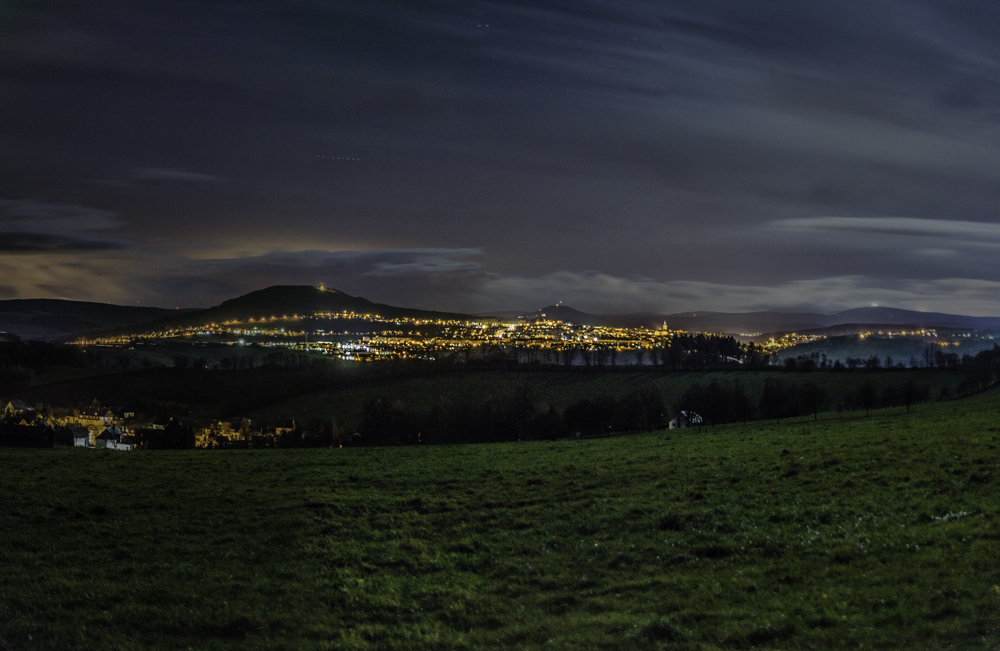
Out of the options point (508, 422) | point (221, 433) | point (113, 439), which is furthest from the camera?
point (221, 433)

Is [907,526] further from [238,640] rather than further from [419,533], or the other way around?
[238,640]

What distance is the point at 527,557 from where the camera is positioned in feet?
50.6

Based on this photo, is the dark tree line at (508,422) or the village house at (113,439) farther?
the dark tree line at (508,422)

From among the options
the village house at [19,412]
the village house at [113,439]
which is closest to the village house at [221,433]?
the village house at [113,439]

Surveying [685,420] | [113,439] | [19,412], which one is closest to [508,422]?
[685,420]

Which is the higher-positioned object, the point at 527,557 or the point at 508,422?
the point at 527,557

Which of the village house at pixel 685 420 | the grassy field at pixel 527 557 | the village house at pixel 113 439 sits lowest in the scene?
the village house at pixel 113 439

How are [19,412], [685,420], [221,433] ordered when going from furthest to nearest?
[685,420], [221,433], [19,412]

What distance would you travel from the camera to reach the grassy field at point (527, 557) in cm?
1070

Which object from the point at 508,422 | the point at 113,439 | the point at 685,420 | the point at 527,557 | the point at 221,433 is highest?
the point at 527,557

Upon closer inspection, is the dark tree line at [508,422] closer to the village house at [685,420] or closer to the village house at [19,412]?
the village house at [685,420]

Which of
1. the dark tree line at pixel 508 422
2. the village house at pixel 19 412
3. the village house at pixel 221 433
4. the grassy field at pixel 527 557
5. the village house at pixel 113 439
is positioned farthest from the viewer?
the dark tree line at pixel 508 422

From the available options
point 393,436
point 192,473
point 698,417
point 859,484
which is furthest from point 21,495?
point 698,417

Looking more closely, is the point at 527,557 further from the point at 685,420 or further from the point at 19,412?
the point at 19,412
